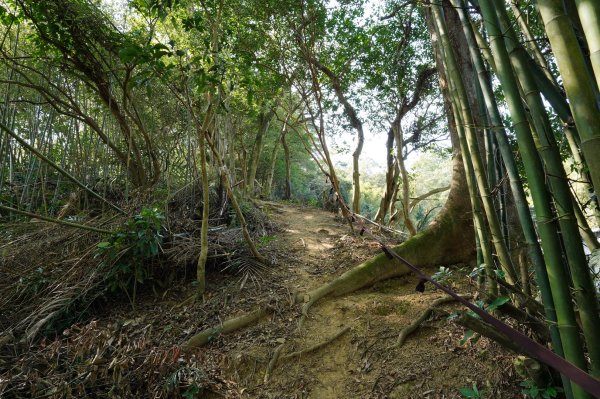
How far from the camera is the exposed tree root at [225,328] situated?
274cm

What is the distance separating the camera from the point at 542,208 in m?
1.02

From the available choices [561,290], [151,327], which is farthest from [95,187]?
[561,290]

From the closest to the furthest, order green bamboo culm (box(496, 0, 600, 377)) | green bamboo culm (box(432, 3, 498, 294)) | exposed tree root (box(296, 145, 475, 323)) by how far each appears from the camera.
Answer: green bamboo culm (box(496, 0, 600, 377)) → green bamboo culm (box(432, 3, 498, 294)) → exposed tree root (box(296, 145, 475, 323))

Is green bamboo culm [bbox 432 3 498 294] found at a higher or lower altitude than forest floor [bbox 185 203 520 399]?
higher

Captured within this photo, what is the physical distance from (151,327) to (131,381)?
2.15 feet

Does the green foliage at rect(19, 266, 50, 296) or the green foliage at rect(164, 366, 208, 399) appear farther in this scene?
the green foliage at rect(19, 266, 50, 296)

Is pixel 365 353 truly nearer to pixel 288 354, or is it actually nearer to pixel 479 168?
pixel 288 354

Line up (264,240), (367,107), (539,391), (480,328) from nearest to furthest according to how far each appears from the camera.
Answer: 1. (480,328)
2. (539,391)
3. (264,240)
4. (367,107)

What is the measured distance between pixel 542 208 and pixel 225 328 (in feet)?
8.52

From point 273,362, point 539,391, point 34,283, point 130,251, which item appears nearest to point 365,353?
point 273,362

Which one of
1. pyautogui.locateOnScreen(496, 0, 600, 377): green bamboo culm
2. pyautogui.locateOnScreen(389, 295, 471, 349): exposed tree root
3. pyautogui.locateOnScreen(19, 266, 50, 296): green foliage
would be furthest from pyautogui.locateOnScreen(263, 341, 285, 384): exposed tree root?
pyautogui.locateOnScreen(19, 266, 50, 296): green foliage

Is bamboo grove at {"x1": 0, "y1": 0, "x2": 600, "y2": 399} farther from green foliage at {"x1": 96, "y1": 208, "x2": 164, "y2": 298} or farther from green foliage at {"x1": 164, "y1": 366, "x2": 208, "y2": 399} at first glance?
green foliage at {"x1": 164, "y1": 366, "x2": 208, "y2": 399}

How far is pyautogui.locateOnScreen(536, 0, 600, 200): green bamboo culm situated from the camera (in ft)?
2.38

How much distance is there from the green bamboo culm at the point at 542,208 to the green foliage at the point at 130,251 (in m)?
3.30
